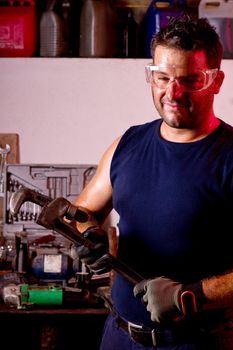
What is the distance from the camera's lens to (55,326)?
88.3 inches

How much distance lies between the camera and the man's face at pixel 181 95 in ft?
5.04

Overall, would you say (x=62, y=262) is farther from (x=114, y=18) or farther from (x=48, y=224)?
(x=114, y=18)

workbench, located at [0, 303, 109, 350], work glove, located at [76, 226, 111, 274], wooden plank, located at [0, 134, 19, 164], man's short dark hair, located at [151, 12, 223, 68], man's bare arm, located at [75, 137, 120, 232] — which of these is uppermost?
man's short dark hair, located at [151, 12, 223, 68]

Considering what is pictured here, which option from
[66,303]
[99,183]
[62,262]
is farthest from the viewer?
[62,262]

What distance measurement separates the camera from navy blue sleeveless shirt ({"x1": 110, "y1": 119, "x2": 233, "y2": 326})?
59.8 inches

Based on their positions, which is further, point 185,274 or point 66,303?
point 66,303

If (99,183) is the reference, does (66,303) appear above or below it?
below

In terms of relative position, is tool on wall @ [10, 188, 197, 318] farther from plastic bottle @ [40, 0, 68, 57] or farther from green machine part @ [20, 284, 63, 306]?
plastic bottle @ [40, 0, 68, 57]

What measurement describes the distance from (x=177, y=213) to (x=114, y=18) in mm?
1621

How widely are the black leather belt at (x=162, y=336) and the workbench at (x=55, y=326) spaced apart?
612 millimetres

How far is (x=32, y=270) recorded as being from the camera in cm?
253

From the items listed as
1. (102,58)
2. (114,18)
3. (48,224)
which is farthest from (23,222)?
(48,224)

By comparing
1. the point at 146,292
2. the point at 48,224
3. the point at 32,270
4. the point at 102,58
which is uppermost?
the point at 102,58

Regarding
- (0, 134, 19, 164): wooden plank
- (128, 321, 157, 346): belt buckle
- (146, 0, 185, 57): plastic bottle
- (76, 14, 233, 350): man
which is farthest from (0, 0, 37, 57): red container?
(128, 321, 157, 346): belt buckle
